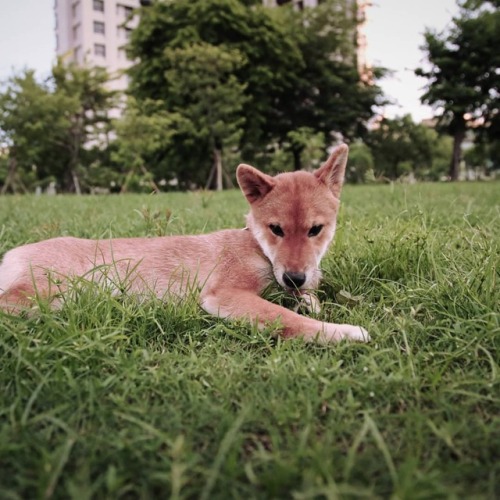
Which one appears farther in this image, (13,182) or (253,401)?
(13,182)

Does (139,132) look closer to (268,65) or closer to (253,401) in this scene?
(268,65)

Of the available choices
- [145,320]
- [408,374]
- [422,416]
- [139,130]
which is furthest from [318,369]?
[139,130]

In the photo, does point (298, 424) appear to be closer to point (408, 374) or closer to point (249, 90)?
point (408, 374)

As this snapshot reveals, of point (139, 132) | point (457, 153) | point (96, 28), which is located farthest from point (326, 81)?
point (96, 28)

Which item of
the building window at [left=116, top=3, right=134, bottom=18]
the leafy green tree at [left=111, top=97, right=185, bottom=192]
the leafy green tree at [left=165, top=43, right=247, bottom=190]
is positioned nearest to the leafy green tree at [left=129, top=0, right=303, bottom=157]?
the leafy green tree at [left=165, top=43, right=247, bottom=190]

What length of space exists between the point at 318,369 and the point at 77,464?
102 cm

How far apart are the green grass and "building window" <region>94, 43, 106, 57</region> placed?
48.3 metres

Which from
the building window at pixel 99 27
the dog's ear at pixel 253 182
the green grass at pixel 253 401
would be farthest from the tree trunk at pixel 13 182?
the building window at pixel 99 27

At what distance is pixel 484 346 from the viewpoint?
2.13 meters

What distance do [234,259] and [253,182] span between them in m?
0.55

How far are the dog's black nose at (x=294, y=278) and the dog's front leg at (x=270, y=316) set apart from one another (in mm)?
179

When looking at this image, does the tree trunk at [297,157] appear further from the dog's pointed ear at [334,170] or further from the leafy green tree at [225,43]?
the dog's pointed ear at [334,170]

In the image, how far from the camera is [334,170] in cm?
337

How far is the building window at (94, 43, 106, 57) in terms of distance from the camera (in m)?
44.6
